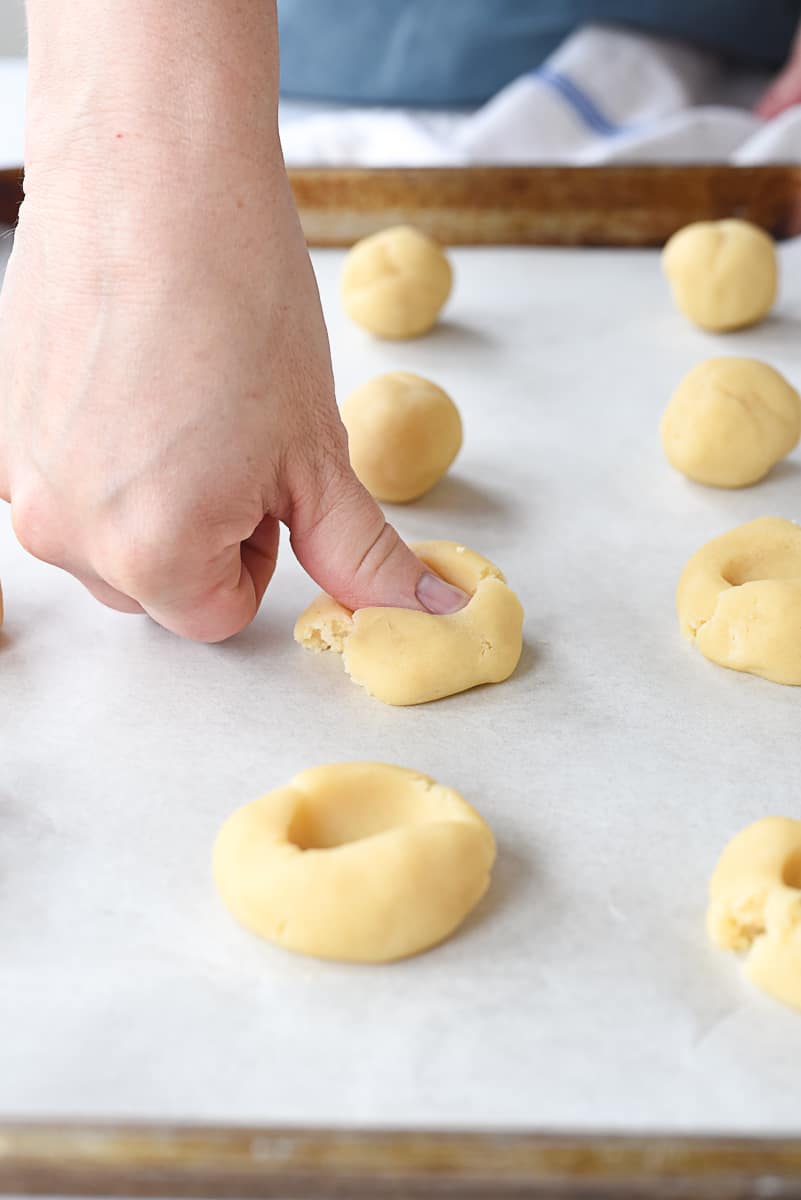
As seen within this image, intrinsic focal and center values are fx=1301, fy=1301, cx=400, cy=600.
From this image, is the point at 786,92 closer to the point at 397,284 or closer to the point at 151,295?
the point at 397,284

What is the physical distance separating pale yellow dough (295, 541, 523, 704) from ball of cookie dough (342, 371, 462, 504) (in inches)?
11.1

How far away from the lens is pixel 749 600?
1276mm

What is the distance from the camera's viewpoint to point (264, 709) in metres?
1.22

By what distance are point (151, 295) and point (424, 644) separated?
41 cm

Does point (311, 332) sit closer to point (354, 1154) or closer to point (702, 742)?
point (702, 742)

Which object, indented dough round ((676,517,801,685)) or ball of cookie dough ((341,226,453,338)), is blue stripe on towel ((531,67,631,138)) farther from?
indented dough round ((676,517,801,685))

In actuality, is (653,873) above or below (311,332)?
below

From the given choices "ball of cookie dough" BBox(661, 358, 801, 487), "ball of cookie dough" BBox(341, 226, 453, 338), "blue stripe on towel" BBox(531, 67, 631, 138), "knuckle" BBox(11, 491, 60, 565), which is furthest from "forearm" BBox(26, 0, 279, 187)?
"blue stripe on towel" BBox(531, 67, 631, 138)

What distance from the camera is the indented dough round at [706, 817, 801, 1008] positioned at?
0.93 meters

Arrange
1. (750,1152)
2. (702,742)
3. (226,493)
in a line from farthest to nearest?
(702,742), (226,493), (750,1152)

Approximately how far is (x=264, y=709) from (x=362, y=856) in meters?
0.27

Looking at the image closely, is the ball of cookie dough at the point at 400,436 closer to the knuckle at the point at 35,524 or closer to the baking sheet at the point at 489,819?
the baking sheet at the point at 489,819

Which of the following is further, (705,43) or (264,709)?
(705,43)

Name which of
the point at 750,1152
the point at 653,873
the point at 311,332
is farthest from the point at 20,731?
the point at 750,1152
